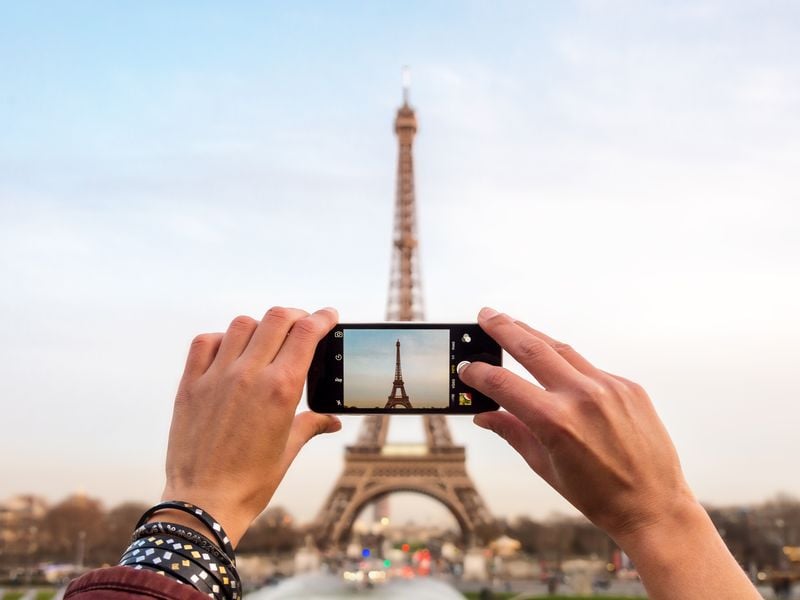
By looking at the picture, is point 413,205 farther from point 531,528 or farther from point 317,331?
point 317,331

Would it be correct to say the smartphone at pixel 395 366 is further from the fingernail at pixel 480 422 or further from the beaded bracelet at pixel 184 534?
the beaded bracelet at pixel 184 534

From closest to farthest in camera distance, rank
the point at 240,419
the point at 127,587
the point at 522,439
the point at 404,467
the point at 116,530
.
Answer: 1. the point at 127,587
2. the point at 240,419
3. the point at 522,439
4. the point at 404,467
5. the point at 116,530

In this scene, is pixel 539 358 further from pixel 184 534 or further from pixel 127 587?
pixel 127 587

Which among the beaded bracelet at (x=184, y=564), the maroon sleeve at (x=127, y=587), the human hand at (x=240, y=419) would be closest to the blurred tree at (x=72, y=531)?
the human hand at (x=240, y=419)

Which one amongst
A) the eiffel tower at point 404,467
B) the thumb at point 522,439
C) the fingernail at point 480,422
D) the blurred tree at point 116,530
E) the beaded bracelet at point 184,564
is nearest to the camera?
the beaded bracelet at point 184,564

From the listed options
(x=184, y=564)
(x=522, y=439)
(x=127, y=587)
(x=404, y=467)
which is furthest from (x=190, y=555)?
(x=404, y=467)

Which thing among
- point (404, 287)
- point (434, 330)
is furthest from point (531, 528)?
point (434, 330)

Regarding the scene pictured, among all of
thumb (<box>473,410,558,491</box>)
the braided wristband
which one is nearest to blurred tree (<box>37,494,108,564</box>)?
thumb (<box>473,410,558,491</box>)
